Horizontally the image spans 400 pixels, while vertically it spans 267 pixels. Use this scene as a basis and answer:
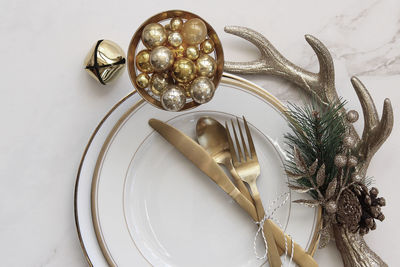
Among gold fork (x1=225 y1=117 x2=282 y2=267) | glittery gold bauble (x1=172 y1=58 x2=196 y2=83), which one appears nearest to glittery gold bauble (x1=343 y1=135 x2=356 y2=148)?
gold fork (x1=225 y1=117 x2=282 y2=267)

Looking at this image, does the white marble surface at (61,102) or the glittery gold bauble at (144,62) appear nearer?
the glittery gold bauble at (144,62)

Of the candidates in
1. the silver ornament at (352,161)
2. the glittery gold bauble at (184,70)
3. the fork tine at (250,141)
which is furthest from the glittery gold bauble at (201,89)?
the silver ornament at (352,161)

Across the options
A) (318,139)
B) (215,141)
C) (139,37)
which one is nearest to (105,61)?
(139,37)

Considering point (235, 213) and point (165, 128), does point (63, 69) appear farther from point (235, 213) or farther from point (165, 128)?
point (235, 213)

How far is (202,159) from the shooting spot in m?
0.56

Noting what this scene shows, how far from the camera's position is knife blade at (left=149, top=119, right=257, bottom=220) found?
560 millimetres

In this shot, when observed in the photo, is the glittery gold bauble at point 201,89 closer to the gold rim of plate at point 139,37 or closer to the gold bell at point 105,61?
the gold rim of plate at point 139,37

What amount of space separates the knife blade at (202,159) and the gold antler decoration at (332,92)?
13 centimetres

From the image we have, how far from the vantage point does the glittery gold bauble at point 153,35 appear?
0.47 meters

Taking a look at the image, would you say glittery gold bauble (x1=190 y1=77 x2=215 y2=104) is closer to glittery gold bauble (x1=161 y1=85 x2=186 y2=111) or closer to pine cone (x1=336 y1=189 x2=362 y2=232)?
glittery gold bauble (x1=161 y1=85 x2=186 y2=111)

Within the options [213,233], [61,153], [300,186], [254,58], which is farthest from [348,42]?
[61,153]

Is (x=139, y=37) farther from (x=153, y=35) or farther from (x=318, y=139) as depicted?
(x=318, y=139)

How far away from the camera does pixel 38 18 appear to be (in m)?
0.60

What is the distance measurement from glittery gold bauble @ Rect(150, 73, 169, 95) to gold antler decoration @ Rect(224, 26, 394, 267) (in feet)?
0.46
